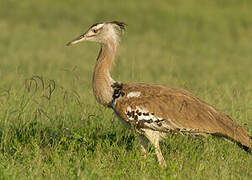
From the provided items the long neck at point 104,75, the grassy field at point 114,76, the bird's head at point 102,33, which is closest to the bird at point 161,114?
the long neck at point 104,75

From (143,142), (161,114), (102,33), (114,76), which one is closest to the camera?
(161,114)

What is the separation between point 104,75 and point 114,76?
4.89 metres

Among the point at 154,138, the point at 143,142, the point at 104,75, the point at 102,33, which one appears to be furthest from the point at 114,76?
the point at 154,138

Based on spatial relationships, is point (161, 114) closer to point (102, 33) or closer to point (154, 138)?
point (154, 138)

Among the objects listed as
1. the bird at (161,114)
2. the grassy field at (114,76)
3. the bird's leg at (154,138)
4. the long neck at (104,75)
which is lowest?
the grassy field at (114,76)

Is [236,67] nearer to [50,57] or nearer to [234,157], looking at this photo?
[50,57]

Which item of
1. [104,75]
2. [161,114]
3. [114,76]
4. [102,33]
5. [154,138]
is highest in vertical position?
[102,33]

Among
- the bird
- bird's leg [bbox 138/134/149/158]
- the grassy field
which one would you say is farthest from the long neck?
bird's leg [bbox 138/134/149/158]

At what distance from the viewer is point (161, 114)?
186 inches

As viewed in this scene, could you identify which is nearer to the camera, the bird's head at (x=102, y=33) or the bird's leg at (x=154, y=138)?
the bird's leg at (x=154, y=138)

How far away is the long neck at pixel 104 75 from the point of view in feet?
16.4

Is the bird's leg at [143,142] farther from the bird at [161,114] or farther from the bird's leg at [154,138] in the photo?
the bird's leg at [154,138]

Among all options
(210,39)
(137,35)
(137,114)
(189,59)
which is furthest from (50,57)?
(137,114)

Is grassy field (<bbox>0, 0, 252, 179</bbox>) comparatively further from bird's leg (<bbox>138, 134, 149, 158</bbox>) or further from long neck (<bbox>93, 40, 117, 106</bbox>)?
long neck (<bbox>93, 40, 117, 106</bbox>)
